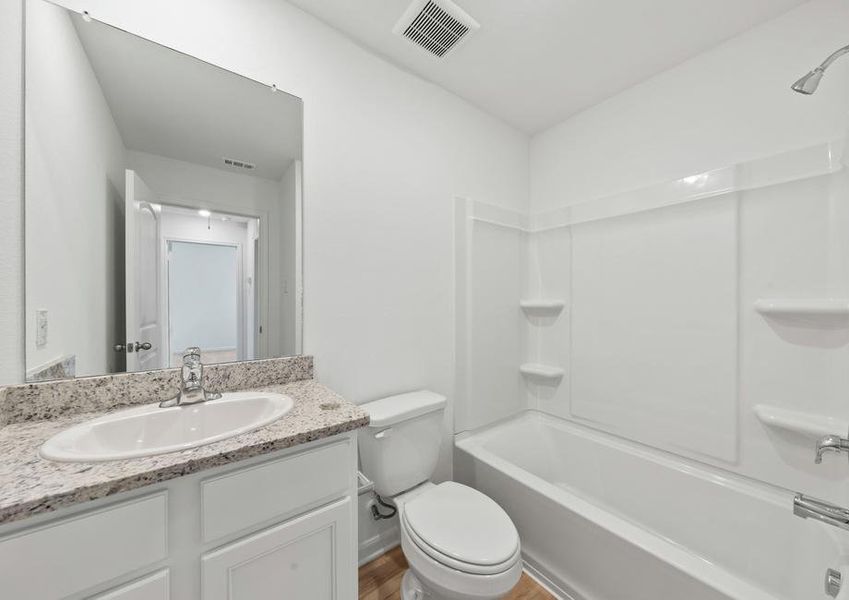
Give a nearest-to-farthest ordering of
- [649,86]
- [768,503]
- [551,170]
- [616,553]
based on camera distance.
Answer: [616,553] → [768,503] → [649,86] → [551,170]

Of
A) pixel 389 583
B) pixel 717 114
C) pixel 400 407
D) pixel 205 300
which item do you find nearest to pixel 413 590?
pixel 389 583

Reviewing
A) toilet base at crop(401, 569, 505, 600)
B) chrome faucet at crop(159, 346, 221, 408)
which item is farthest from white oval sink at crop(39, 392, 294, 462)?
toilet base at crop(401, 569, 505, 600)

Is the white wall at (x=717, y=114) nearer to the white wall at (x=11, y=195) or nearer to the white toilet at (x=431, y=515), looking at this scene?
the white toilet at (x=431, y=515)

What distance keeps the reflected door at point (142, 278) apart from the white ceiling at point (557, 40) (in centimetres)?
100

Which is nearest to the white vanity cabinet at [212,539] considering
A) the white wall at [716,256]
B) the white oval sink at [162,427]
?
the white oval sink at [162,427]

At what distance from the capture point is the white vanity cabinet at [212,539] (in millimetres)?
591

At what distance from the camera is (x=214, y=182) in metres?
1.25

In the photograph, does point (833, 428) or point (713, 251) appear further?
point (713, 251)

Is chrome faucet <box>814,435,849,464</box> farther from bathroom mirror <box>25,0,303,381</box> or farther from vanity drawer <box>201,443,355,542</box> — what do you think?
bathroom mirror <box>25,0,303,381</box>

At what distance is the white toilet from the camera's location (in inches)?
41.1

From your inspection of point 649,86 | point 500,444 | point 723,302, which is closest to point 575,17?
point 649,86

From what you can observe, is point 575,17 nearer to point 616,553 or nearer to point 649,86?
point 649,86

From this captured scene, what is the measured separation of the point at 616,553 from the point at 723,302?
116 centimetres

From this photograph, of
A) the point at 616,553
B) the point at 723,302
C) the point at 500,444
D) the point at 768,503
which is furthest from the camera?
the point at 500,444
